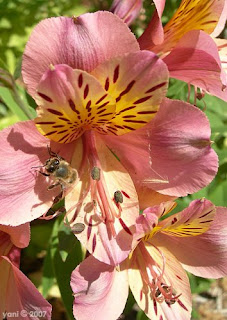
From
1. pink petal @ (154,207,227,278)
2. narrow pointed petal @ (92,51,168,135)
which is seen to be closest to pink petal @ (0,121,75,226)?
narrow pointed petal @ (92,51,168,135)

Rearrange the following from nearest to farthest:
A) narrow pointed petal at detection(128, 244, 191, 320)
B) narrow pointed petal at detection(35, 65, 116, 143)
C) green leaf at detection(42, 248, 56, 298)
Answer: narrow pointed petal at detection(35, 65, 116, 143) < narrow pointed petal at detection(128, 244, 191, 320) < green leaf at detection(42, 248, 56, 298)

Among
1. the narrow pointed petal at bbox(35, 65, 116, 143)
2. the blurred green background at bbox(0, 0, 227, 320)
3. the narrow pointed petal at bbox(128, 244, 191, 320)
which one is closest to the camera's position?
the narrow pointed petal at bbox(35, 65, 116, 143)

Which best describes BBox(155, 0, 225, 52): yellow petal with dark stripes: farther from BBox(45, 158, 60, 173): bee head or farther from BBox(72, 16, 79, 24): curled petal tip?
BBox(45, 158, 60, 173): bee head

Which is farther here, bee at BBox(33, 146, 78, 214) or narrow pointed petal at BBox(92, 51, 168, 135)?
bee at BBox(33, 146, 78, 214)

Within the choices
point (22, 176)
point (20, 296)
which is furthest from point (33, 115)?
point (20, 296)

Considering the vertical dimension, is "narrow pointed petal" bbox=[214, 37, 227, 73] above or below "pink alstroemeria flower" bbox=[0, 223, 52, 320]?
above

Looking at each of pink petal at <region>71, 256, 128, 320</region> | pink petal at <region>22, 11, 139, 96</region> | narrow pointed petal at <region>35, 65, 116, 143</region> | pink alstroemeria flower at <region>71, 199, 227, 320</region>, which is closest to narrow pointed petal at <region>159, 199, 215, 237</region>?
pink alstroemeria flower at <region>71, 199, 227, 320</region>

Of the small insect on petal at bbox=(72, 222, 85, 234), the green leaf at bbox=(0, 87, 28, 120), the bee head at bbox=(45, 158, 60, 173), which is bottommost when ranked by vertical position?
the small insect on petal at bbox=(72, 222, 85, 234)

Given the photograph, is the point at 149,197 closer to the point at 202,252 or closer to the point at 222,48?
the point at 202,252

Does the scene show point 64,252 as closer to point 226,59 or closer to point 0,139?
point 0,139
